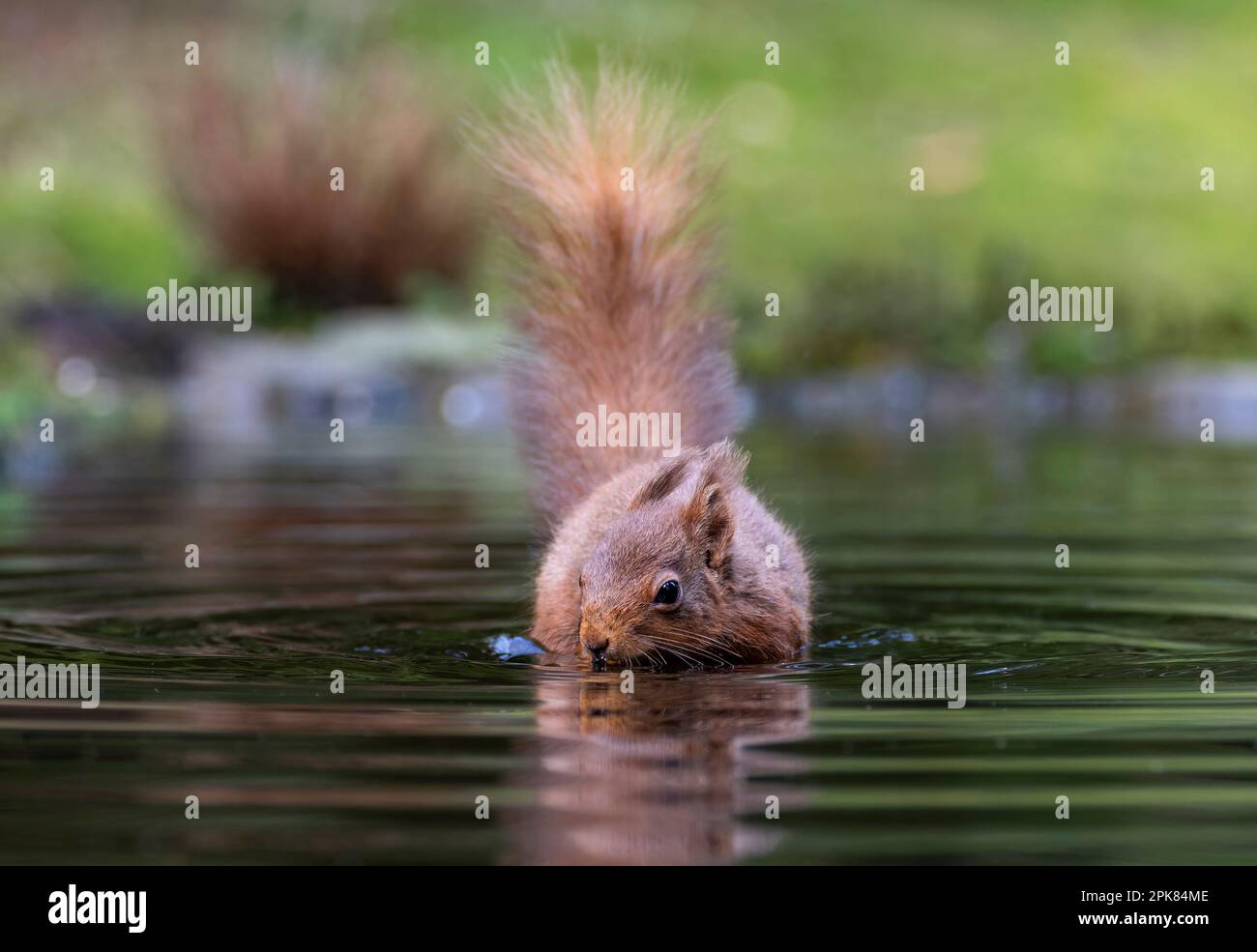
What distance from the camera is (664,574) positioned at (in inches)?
312

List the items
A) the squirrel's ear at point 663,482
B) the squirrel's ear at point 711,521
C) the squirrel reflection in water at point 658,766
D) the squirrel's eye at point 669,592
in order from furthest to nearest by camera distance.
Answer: the squirrel's ear at point 663,482 < the squirrel's ear at point 711,521 < the squirrel's eye at point 669,592 < the squirrel reflection in water at point 658,766

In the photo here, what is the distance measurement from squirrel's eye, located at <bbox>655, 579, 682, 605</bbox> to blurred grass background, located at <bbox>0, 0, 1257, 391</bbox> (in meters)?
15.4

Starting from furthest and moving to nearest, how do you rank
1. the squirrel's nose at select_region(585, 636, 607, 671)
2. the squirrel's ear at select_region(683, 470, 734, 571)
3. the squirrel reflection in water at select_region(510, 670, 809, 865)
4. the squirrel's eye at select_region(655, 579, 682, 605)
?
the squirrel's ear at select_region(683, 470, 734, 571) → the squirrel's eye at select_region(655, 579, 682, 605) → the squirrel's nose at select_region(585, 636, 607, 671) → the squirrel reflection in water at select_region(510, 670, 809, 865)

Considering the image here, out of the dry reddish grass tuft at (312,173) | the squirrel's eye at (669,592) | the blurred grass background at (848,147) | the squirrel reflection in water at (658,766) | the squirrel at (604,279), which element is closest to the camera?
the squirrel reflection in water at (658,766)

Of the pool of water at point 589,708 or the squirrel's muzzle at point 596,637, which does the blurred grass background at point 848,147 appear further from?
the squirrel's muzzle at point 596,637

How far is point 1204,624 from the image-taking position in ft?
30.8

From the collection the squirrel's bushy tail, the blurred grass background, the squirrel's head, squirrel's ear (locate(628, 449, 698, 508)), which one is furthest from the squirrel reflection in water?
the blurred grass background

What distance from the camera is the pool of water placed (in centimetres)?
516

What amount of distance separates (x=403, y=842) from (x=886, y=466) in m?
14.6

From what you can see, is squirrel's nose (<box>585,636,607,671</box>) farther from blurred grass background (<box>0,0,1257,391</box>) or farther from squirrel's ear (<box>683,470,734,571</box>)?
blurred grass background (<box>0,0,1257,391</box>)

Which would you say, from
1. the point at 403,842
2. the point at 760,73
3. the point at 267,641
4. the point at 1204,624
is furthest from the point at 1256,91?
the point at 403,842

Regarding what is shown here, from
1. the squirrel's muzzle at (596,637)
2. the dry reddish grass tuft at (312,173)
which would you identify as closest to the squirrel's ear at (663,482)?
the squirrel's muzzle at (596,637)

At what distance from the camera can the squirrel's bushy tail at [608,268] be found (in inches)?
389

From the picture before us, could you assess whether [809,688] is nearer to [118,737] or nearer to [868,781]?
[868,781]
